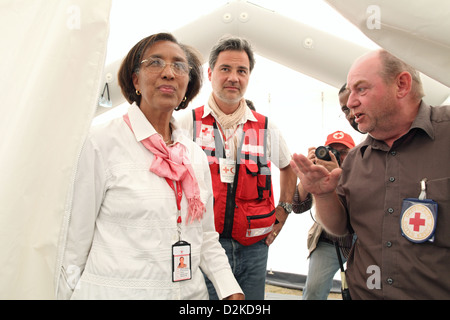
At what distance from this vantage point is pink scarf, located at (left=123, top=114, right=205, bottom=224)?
87 cm

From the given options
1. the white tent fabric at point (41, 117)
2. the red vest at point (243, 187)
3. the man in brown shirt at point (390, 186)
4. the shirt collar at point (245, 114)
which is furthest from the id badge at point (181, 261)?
the shirt collar at point (245, 114)

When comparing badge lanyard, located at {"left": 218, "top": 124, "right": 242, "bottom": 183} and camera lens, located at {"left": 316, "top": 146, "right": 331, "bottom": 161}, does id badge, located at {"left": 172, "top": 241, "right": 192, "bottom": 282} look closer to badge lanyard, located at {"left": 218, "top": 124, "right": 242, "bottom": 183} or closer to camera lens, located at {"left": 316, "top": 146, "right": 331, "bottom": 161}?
badge lanyard, located at {"left": 218, "top": 124, "right": 242, "bottom": 183}

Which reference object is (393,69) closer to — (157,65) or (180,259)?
(157,65)

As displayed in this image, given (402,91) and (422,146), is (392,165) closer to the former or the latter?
(422,146)

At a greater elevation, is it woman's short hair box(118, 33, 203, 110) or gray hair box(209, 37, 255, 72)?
gray hair box(209, 37, 255, 72)

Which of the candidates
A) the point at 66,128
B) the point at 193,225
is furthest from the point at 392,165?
the point at 66,128

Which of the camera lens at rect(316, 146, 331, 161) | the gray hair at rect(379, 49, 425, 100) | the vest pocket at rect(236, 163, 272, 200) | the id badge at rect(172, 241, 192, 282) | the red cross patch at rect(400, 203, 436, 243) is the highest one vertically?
the gray hair at rect(379, 49, 425, 100)

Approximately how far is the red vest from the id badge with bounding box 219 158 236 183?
0.02m

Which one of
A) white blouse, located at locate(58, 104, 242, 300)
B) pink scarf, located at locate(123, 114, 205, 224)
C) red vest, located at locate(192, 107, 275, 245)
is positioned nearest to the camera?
white blouse, located at locate(58, 104, 242, 300)

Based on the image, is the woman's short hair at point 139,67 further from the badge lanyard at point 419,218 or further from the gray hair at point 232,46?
the badge lanyard at point 419,218

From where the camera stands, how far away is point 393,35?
647mm

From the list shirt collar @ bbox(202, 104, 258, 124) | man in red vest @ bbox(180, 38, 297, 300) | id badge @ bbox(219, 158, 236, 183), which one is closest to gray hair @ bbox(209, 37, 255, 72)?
man in red vest @ bbox(180, 38, 297, 300)

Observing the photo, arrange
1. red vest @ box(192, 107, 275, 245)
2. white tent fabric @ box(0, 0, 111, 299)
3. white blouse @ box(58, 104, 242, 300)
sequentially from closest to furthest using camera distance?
white tent fabric @ box(0, 0, 111, 299) < white blouse @ box(58, 104, 242, 300) < red vest @ box(192, 107, 275, 245)

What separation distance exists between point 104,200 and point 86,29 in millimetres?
415
